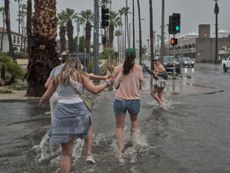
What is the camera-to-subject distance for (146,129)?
1166cm

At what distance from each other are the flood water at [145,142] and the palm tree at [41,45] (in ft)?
8.99

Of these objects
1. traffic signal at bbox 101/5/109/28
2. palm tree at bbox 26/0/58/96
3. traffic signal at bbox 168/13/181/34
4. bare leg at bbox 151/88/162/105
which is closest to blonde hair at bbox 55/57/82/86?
bare leg at bbox 151/88/162/105

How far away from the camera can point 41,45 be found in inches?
763

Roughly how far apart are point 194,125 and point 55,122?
6414 mm

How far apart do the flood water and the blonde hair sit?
1634 millimetres

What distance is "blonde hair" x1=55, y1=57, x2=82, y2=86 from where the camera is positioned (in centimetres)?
655

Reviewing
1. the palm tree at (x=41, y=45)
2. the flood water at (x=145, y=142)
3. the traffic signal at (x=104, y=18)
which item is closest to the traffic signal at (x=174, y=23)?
the traffic signal at (x=104, y=18)

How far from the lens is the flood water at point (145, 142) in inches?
310

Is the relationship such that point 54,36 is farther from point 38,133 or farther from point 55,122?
point 55,122

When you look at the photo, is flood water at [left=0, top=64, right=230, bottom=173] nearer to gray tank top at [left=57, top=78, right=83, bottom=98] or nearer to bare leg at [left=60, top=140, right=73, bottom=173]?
bare leg at [left=60, top=140, right=73, bottom=173]

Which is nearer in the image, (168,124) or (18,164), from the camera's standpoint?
(18,164)

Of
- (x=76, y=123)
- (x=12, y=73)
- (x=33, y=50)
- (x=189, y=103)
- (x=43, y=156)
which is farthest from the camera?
(x=12, y=73)

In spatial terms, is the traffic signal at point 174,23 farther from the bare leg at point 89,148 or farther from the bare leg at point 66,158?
the bare leg at point 66,158

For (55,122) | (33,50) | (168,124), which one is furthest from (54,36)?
(55,122)
